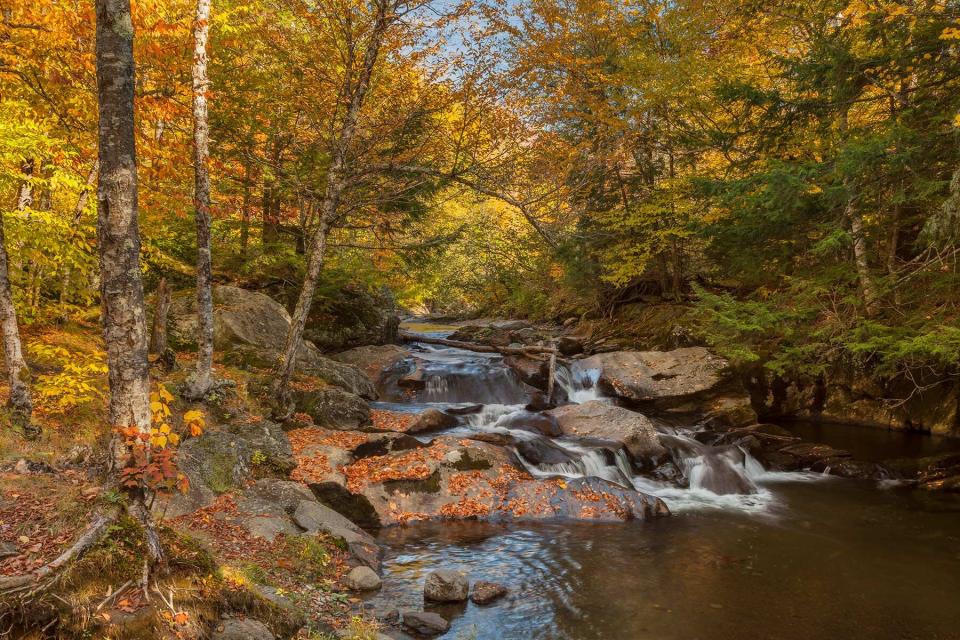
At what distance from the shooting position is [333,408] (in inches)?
481

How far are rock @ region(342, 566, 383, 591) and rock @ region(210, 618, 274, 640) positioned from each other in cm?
254

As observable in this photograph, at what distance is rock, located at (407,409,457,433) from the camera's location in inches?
497

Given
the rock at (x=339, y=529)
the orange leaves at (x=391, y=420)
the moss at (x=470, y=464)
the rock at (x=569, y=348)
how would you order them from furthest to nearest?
the rock at (x=569, y=348)
the orange leaves at (x=391, y=420)
the moss at (x=470, y=464)
the rock at (x=339, y=529)

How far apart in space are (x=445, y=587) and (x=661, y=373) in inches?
478

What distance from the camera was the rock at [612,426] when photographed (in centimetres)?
1262

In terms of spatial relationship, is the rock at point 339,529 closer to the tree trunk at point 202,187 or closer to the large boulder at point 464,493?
the large boulder at point 464,493

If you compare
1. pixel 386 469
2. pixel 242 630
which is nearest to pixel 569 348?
pixel 386 469

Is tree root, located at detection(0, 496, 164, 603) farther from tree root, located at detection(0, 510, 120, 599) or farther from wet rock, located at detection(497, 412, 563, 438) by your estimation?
wet rock, located at detection(497, 412, 563, 438)

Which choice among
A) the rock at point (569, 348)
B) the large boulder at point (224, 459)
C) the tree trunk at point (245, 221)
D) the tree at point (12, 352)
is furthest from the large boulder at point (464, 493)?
the rock at point (569, 348)

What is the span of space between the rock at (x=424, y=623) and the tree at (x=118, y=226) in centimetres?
326

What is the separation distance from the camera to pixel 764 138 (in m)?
14.6

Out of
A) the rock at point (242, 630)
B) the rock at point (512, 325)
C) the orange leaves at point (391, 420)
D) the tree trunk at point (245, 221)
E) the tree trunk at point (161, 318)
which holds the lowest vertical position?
the orange leaves at point (391, 420)

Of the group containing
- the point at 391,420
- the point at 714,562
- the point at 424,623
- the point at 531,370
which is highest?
the point at 531,370

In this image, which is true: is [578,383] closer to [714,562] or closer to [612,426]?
[612,426]
